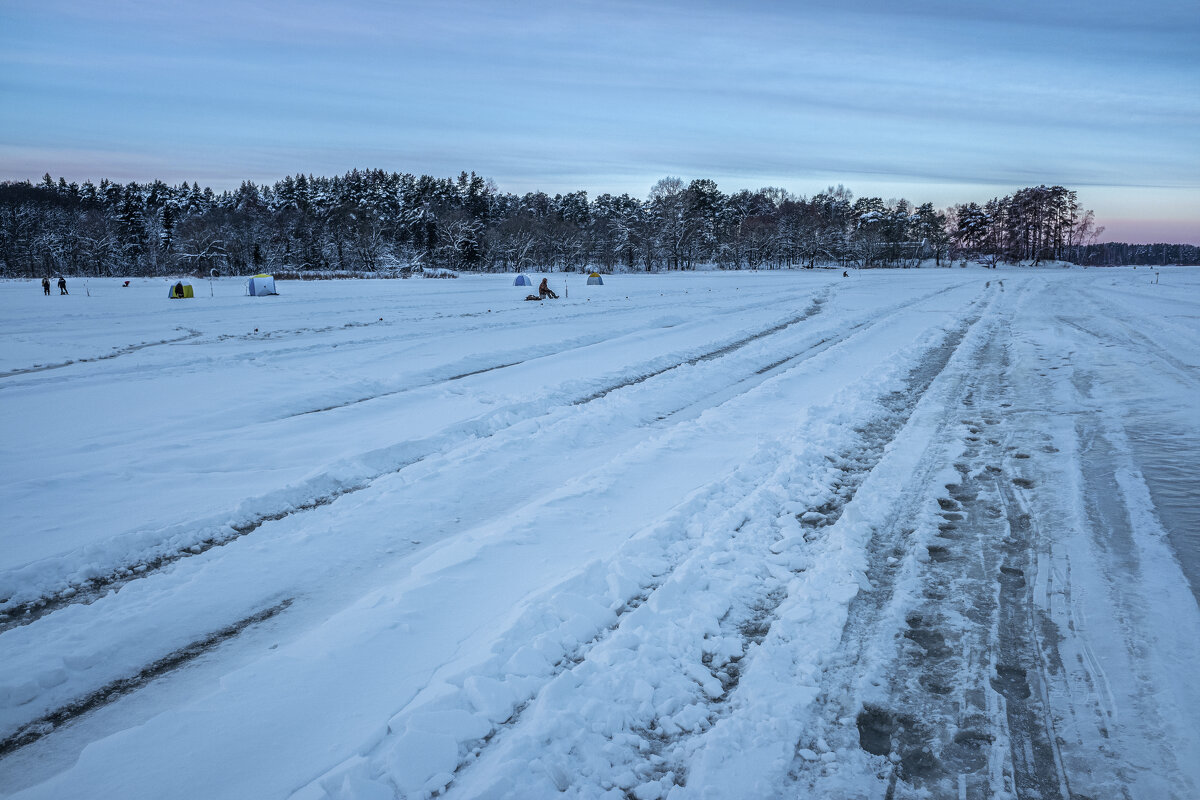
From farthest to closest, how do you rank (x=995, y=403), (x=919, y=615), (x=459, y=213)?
(x=459, y=213) → (x=995, y=403) → (x=919, y=615)

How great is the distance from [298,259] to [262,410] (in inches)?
3219

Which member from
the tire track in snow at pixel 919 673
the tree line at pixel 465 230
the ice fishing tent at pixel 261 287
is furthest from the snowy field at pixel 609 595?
the tree line at pixel 465 230

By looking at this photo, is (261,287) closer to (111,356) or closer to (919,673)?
(111,356)

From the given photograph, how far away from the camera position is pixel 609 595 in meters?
3.60

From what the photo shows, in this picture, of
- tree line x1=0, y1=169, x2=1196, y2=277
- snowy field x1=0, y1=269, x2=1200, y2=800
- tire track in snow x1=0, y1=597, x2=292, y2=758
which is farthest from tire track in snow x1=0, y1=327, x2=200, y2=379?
tree line x1=0, y1=169, x2=1196, y2=277

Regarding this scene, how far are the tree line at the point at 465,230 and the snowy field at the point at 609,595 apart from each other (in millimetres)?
60891

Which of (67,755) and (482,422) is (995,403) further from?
(67,755)

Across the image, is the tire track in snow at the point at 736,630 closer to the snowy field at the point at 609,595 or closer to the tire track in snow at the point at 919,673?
the snowy field at the point at 609,595

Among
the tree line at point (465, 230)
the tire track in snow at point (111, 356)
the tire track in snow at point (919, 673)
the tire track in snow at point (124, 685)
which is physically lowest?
the tire track in snow at point (124, 685)

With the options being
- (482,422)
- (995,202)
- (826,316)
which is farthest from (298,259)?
(995,202)

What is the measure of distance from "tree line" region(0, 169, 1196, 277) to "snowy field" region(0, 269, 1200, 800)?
200ft

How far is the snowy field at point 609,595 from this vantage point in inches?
97.6

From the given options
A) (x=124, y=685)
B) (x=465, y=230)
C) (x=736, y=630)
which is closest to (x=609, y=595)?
(x=736, y=630)

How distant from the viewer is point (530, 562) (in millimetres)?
4051
